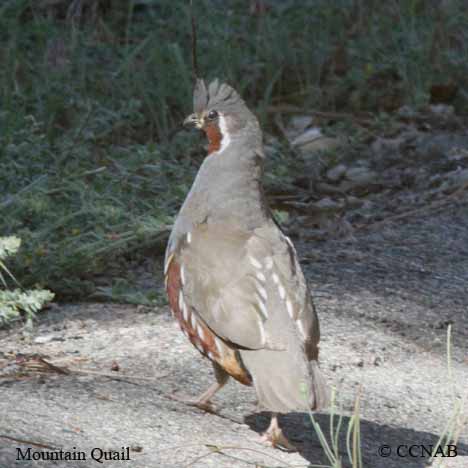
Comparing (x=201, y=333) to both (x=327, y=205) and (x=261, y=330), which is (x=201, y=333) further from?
(x=327, y=205)

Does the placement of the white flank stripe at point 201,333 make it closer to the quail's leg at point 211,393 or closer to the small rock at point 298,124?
the quail's leg at point 211,393

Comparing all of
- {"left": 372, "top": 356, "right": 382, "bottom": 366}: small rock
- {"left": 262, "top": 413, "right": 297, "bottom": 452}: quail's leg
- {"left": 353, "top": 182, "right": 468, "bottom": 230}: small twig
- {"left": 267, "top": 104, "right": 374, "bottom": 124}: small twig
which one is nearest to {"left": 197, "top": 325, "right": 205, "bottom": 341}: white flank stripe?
{"left": 262, "top": 413, "right": 297, "bottom": 452}: quail's leg

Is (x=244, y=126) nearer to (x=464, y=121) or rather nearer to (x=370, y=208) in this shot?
(x=370, y=208)

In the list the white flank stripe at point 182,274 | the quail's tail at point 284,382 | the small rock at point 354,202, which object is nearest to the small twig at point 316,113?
the small rock at point 354,202

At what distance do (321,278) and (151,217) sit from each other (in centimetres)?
89

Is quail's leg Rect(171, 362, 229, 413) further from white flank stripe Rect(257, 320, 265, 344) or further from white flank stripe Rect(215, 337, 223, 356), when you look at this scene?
white flank stripe Rect(257, 320, 265, 344)

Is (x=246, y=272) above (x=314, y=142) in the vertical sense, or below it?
above

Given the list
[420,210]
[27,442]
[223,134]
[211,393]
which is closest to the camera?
[27,442]

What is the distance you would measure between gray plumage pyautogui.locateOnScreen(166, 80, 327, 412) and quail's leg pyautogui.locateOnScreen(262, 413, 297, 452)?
0.23 meters

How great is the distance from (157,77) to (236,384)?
3847 millimetres

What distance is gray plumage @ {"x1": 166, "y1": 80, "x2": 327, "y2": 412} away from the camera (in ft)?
12.3

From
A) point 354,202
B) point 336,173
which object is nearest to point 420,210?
point 354,202

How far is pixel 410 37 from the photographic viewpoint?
842cm

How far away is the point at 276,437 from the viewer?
12.8ft
